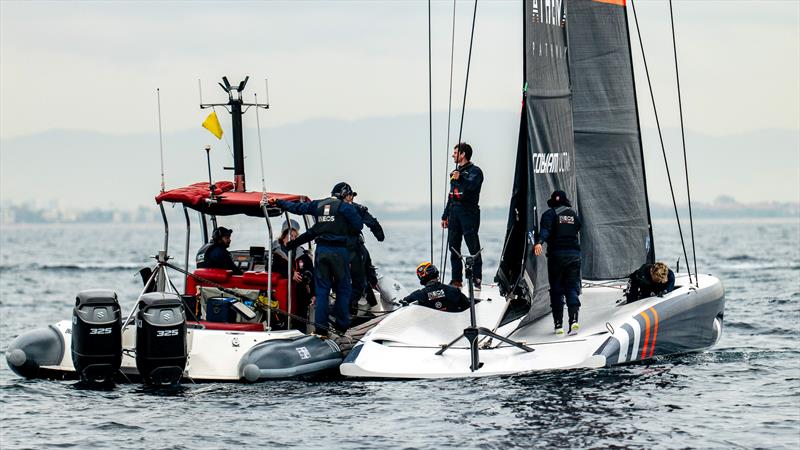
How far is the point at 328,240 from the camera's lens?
14836 mm

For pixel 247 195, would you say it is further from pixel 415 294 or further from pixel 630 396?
pixel 630 396

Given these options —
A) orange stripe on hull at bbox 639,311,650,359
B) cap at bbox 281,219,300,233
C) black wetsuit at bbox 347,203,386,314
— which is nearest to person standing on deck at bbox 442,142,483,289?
black wetsuit at bbox 347,203,386,314

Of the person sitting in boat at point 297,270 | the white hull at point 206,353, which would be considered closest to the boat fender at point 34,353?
the white hull at point 206,353

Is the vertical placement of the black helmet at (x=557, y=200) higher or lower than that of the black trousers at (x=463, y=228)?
higher

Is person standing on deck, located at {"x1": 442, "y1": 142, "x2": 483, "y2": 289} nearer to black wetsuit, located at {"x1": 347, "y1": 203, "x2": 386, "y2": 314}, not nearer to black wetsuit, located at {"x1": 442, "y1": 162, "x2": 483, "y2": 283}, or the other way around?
black wetsuit, located at {"x1": 442, "y1": 162, "x2": 483, "y2": 283}

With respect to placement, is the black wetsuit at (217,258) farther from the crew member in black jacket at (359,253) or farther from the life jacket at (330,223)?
the crew member in black jacket at (359,253)

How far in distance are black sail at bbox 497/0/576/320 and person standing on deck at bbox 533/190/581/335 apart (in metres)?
0.27

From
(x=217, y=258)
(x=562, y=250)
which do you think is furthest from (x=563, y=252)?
(x=217, y=258)

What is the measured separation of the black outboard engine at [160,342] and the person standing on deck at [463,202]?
416cm

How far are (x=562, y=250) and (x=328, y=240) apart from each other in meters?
2.68

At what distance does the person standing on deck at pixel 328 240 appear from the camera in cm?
1480

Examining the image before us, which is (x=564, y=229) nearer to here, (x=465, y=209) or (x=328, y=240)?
(x=465, y=209)

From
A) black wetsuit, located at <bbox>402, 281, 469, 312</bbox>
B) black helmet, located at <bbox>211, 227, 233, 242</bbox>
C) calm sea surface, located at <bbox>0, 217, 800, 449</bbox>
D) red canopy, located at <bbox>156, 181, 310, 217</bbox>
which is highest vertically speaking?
red canopy, located at <bbox>156, 181, 310, 217</bbox>

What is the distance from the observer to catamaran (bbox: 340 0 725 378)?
545 inches
